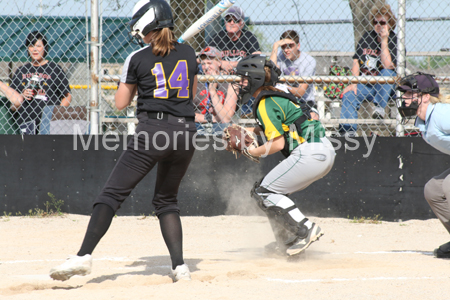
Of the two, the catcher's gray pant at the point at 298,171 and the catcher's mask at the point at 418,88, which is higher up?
the catcher's mask at the point at 418,88

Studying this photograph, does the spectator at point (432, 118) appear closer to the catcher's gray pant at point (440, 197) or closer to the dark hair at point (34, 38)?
the catcher's gray pant at point (440, 197)

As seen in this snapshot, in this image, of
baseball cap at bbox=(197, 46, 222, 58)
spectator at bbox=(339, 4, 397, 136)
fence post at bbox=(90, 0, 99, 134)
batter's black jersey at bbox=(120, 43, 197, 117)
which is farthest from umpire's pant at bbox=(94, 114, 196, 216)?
spectator at bbox=(339, 4, 397, 136)

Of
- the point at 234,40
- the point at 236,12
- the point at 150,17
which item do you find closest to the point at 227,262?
the point at 150,17

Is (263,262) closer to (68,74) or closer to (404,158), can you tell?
(404,158)

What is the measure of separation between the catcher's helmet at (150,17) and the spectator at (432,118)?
2.50m

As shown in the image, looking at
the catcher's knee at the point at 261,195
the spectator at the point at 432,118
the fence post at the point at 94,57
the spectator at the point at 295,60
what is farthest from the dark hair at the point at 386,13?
the fence post at the point at 94,57

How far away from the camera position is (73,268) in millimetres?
3232

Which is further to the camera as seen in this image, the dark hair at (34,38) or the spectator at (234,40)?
the dark hair at (34,38)

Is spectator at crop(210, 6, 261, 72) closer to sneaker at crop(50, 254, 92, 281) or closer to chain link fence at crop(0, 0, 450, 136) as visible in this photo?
chain link fence at crop(0, 0, 450, 136)

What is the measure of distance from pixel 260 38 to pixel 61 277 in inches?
199

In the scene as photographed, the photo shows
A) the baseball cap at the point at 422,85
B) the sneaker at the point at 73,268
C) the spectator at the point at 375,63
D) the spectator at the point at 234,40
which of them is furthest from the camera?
the spectator at the point at 234,40

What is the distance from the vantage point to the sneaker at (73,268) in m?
3.23

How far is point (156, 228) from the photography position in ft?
20.8

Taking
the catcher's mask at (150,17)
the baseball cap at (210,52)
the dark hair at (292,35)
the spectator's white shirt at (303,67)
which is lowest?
the catcher's mask at (150,17)
